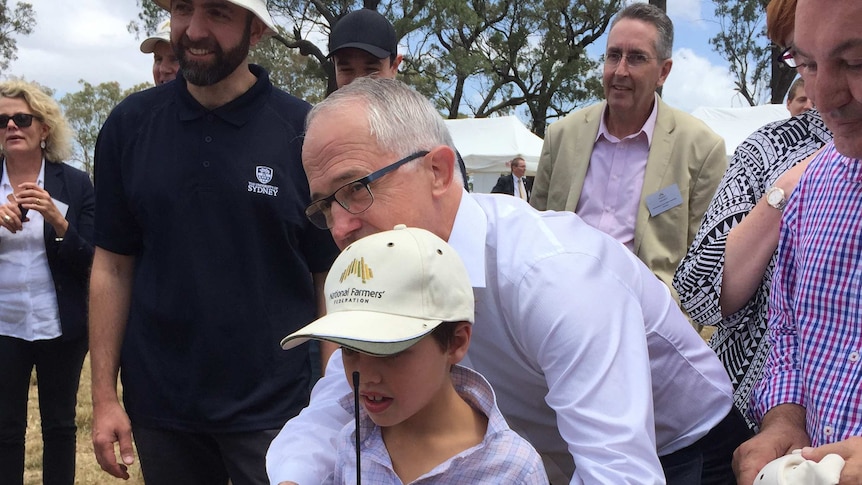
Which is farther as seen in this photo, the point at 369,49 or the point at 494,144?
the point at 494,144

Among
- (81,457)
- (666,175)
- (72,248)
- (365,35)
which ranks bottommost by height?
(81,457)

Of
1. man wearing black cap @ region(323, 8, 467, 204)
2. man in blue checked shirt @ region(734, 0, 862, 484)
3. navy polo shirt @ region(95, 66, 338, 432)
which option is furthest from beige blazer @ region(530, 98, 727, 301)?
man in blue checked shirt @ region(734, 0, 862, 484)

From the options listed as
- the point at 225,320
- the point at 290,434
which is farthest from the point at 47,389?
the point at 290,434

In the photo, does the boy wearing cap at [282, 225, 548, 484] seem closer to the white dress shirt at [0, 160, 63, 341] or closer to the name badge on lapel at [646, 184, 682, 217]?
the name badge on lapel at [646, 184, 682, 217]

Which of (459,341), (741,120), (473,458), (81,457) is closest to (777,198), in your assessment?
(459,341)

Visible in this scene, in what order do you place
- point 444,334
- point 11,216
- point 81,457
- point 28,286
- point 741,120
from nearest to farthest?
point 444,334, point 11,216, point 28,286, point 81,457, point 741,120

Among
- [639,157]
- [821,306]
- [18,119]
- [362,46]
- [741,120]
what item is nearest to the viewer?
[821,306]

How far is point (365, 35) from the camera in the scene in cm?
365

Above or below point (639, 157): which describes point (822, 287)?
below

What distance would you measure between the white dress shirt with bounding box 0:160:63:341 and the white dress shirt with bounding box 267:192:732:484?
267cm

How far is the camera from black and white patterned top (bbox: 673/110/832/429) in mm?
1981

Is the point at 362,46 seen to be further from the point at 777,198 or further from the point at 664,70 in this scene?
the point at 777,198

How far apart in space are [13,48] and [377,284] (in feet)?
112

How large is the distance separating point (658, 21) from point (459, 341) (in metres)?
2.89
